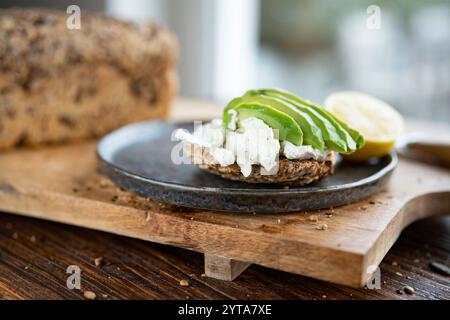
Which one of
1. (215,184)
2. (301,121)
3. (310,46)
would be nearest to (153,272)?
(215,184)

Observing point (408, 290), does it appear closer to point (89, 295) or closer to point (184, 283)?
point (184, 283)

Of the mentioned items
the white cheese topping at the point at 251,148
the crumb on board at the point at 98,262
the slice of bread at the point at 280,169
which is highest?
the white cheese topping at the point at 251,148

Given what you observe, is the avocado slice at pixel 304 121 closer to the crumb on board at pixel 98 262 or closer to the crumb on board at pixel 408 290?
the crumb on board at pixel 408 290

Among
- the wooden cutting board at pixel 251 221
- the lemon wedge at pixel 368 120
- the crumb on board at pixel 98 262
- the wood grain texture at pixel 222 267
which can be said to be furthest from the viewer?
the lemon wedge at pixel 368 120

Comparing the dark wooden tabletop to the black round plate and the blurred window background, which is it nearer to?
the black round plate

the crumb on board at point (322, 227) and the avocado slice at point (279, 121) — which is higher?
the avocado slice at point (279, 121)

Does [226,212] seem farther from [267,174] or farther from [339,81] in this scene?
[339,81]

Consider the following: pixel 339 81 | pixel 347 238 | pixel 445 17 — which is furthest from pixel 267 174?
pixel 339 81

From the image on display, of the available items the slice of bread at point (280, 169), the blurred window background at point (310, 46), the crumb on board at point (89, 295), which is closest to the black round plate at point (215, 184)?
the slice of bread at point (280, 169)
